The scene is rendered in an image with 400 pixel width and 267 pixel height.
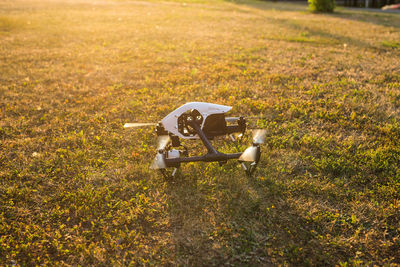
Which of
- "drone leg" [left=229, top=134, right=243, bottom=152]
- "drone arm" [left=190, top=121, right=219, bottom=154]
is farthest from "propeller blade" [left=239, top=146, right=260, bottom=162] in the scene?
"drone leg" [left=229, top=134, right=243, bottom=152]

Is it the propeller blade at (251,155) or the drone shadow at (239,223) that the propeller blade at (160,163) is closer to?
the drone shadow at (239,223)

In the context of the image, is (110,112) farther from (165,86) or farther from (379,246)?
(379,246)

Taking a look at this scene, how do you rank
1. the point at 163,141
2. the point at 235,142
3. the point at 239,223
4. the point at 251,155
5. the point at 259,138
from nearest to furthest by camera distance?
the point at 239,223
the point at 251,155
the point at 259,138
the point at 163,141
the point at 235,142

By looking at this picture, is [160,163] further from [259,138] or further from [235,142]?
[235,142]

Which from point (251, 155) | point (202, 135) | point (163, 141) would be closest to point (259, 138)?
point (251, 155)

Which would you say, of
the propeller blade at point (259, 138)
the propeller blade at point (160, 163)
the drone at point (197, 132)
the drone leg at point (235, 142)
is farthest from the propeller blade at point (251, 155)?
the propeller blade at point (160, 163)

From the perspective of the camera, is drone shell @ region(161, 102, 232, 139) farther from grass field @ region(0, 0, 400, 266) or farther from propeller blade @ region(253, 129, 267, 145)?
grass field @ region(0, 0, 400, 266)
